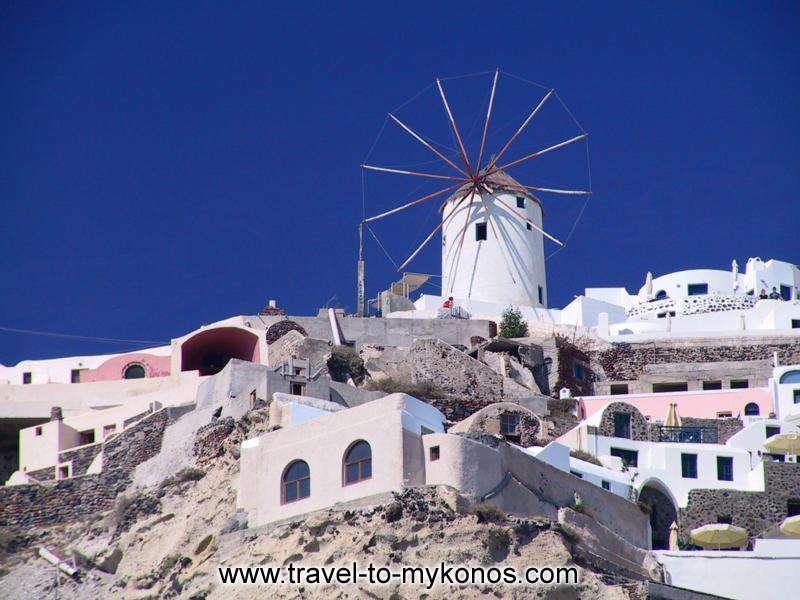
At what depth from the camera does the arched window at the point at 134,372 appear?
50.9 m

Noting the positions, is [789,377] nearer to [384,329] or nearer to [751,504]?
[751,504]

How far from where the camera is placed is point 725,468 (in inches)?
1555

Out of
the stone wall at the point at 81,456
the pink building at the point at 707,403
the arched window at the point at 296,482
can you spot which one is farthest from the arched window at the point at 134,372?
the arched window at the point at 296,482

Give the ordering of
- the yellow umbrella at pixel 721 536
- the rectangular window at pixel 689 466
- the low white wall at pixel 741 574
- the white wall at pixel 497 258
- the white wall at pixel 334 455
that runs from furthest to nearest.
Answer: the white wall at pixel 497 258, the rectangular window at pixel 689 466, the yellow umbrella at pixel 721 536, the low white wall at pixel 741 574, the white wall at pixel 334 455

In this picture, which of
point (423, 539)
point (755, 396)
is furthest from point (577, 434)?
point (423, 539)

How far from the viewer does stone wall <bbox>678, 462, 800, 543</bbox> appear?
124 feet

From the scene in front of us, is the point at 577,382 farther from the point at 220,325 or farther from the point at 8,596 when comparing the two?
the point at 8,596

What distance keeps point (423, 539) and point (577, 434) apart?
11.3 metres

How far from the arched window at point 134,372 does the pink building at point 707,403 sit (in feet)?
48.8

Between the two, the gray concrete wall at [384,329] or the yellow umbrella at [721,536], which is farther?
the gray concrete wall at [384,329]

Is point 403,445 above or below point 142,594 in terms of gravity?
above

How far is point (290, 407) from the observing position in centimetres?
3597

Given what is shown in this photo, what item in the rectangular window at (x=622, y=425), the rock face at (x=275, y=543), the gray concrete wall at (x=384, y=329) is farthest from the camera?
the gray concrete wall at (x=384, y=329)

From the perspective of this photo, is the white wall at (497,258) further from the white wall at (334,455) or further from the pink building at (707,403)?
the white wall at (334,455)
